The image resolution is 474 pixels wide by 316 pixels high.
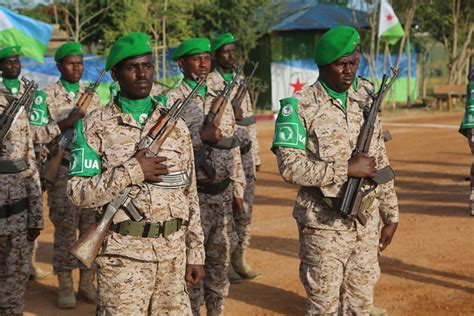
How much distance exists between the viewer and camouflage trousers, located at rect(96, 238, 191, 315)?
144 inches

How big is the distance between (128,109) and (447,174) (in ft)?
30.6

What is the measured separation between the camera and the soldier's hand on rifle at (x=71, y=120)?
21.8 ft

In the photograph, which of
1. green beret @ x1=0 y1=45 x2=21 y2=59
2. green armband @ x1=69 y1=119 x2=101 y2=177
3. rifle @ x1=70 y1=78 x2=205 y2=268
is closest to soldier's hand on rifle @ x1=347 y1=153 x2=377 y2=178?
rifle @ x1=70 y1=78 x2=205 y2=268

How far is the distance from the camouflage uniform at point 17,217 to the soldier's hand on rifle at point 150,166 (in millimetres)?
1980

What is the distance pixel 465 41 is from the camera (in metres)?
25.9

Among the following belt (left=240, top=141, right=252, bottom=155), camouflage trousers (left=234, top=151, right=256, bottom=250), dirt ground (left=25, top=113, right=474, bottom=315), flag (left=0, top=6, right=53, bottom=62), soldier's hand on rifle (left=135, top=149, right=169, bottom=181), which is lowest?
dirt ground (left=25, top=113, right=474, bottom=315)

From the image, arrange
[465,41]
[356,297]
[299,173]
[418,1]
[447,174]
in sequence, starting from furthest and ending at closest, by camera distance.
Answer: [465,41] → [418,1] → [447,174] → [356,297] → [299,173]

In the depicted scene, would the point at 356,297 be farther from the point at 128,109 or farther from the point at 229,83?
the point at 229,83

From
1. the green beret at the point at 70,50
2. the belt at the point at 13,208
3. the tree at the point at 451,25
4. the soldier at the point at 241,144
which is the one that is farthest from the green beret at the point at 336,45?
the tree at the point at 451,25

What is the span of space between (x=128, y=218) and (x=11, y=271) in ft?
6.73

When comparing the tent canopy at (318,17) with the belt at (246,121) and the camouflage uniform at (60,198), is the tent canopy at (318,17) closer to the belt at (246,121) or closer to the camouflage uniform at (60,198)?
the belt at (246,121)

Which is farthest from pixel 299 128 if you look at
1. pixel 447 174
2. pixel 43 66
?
pixel 43 66

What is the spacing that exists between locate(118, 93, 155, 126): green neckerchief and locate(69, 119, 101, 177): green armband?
0.27 m

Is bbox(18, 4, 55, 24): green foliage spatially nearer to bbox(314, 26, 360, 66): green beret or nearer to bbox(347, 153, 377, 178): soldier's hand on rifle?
bbox(314, 26, 360, 66): green beret
